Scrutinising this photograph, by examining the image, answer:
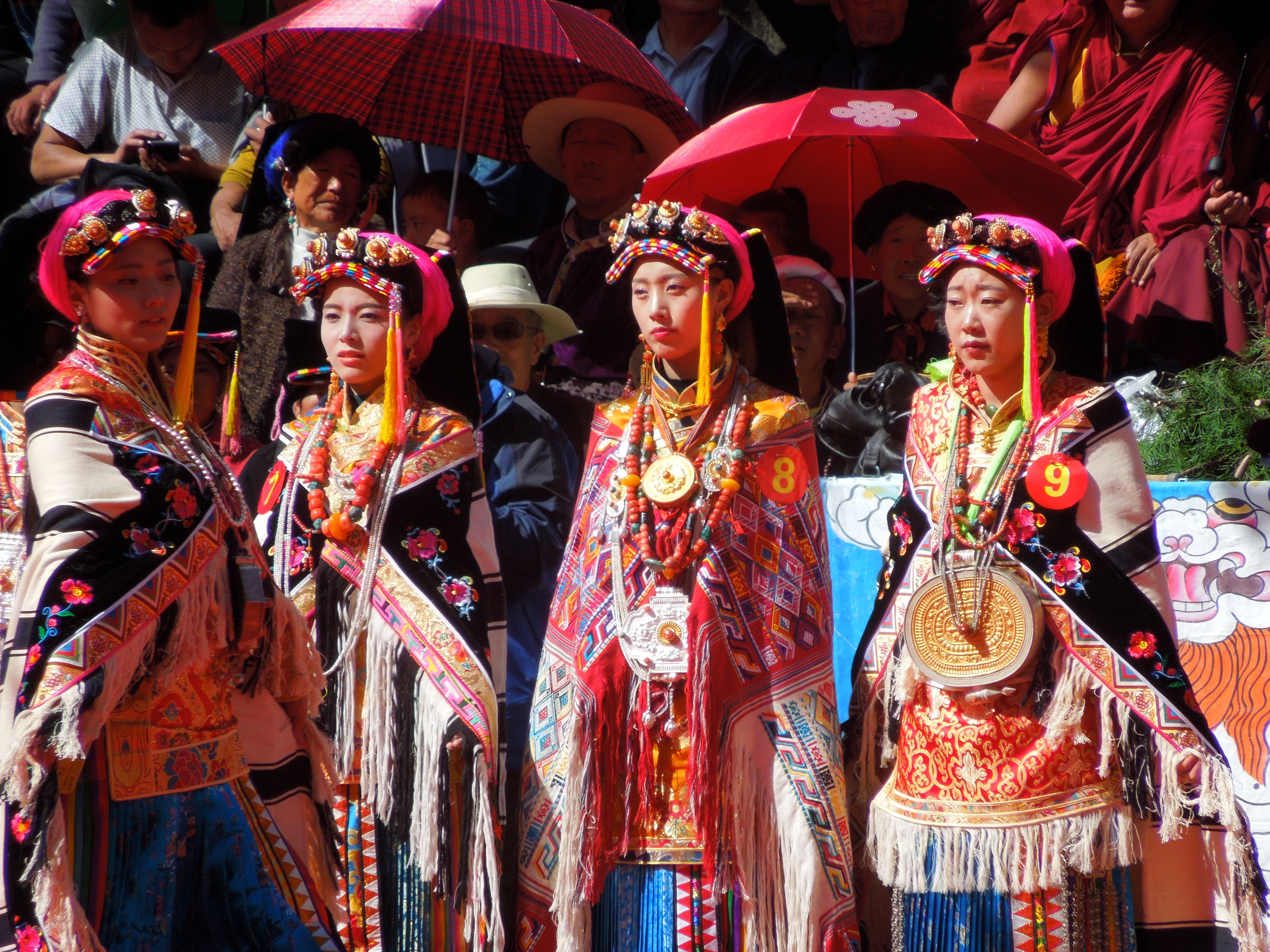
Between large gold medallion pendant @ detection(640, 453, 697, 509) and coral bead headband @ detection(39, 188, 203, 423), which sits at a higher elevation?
coral bead headband @ detection(39, 188, 203, 423)

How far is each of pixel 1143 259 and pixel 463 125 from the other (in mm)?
2719

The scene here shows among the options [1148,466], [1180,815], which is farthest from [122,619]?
[1148,466]

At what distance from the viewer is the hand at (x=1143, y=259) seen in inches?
232

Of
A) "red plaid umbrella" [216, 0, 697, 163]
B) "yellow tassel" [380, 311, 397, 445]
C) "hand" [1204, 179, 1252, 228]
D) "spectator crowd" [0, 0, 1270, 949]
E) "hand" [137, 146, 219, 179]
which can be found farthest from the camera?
"hand" [137, 146, 219, 179]

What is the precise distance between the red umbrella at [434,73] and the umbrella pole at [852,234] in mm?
695

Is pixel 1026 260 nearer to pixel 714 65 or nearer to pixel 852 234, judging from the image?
pixel 852 234

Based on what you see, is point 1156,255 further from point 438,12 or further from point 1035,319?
point 438,12

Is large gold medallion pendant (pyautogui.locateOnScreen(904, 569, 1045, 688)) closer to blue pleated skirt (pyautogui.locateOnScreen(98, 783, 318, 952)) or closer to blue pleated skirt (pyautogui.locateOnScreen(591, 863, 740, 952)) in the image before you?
blue pleated skirt (pyautogui.locateOnScreen(591, 863, 740, 952))

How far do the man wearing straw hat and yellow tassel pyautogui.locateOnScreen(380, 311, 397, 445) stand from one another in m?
1.90

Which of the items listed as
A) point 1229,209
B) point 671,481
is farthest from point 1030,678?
point 1229,209

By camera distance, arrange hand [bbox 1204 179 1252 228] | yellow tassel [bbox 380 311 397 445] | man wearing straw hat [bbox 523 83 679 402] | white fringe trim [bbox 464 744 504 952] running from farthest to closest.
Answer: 1. man wearing straw hat [bbox 523 83 679 402]
2. hand [bbox 1204 179 1252 228]
3. yellow tassel [bbox 380 311 397 445]
4. white fringe trim [bbox 464 744 504 952]

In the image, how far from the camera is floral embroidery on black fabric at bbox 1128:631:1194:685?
3783mm

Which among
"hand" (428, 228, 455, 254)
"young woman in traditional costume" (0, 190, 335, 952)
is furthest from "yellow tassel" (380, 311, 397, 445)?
"hand" (428, 228, 455, 254)

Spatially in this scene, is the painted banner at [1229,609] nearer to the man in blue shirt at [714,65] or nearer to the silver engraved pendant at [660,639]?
the silver engraved pendant at [660,639]
